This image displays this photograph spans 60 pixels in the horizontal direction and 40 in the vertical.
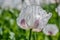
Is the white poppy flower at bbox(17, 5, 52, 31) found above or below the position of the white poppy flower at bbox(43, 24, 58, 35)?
above

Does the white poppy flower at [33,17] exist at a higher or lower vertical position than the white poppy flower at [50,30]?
higher

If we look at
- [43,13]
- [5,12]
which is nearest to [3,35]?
[5,12]

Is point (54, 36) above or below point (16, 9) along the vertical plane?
below

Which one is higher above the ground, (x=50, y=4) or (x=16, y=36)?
(x=50, y=4)

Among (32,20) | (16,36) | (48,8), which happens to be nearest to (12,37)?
(16,36)

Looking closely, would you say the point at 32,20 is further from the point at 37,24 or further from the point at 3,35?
the point at 3,35

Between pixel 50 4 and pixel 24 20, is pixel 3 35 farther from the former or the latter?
pixel 50 4
